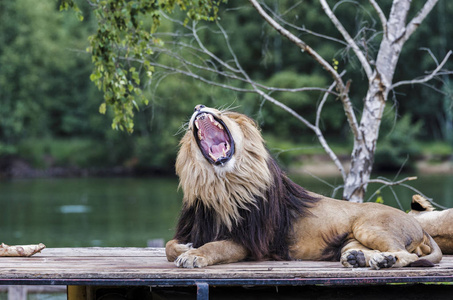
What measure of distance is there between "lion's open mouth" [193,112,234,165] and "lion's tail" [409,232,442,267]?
1293mm

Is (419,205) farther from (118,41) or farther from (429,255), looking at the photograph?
(118,41)

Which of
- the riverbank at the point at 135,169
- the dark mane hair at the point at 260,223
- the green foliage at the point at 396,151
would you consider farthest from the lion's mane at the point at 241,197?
the green foliage at the point at 396,151

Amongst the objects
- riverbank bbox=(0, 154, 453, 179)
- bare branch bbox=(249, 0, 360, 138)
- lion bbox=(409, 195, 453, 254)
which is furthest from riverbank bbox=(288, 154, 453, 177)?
lion bbox=(409, 195, 453, 254)

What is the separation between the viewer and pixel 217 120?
437cm

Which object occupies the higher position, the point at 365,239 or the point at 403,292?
the point at 365,239

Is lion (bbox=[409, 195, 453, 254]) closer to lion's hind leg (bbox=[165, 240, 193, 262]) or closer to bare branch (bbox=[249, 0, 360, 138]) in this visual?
bare branch (bbox=[249, 0, 360, 138])

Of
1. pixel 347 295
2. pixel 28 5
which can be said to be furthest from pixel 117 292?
pixel 28 5

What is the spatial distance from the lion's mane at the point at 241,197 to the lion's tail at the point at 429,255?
2.73ft

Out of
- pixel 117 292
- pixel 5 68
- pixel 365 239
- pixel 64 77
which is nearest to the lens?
pixel 365 239

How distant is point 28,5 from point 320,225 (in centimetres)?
4208

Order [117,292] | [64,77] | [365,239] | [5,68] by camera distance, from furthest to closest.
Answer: [64,77] < [5,68] < [117,292] < [365,239]

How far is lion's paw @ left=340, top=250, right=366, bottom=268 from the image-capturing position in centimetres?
404

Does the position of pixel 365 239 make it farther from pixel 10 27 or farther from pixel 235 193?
pixel 10 27

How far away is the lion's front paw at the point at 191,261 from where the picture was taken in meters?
4.07
